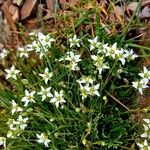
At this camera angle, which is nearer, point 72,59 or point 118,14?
point 72,59

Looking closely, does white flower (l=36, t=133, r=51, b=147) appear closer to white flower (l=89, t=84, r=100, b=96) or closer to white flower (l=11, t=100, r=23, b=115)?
white flower (l=11, t=100, r=23, b=115)

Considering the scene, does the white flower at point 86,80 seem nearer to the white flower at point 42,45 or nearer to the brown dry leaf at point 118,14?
the white flower at point 42,45

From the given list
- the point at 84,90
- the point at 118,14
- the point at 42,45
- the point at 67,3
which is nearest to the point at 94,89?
the point at 84,90

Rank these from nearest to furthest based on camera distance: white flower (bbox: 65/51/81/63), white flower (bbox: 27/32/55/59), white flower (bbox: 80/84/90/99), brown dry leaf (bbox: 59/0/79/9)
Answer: white flower (bbox: 80/84/90/99) < white flower (bbox: 65/51/81/63) < white flower (bbox: 27/32/55/59) < brown dry leaf (bbox: 59/0/79/9)

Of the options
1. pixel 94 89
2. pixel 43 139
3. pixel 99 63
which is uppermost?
pixel 99 63

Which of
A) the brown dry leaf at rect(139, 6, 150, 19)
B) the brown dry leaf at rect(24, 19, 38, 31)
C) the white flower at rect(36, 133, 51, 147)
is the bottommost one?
the white flower at rect(36, 133, 51, 147)

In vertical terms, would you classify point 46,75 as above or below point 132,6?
below

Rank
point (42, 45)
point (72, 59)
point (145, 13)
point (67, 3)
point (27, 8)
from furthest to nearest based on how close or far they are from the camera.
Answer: point (27, 8), point (67, 3), point (145, 13), point (42, 45), point (72, 59)

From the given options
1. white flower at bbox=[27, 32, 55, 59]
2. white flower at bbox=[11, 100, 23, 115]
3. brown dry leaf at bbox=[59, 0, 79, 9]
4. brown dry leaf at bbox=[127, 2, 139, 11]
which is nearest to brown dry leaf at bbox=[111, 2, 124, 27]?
brown dry leaf at bbox=[127, 2, 139, 11]

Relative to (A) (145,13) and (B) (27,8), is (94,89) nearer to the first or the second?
(A) (145,13)
